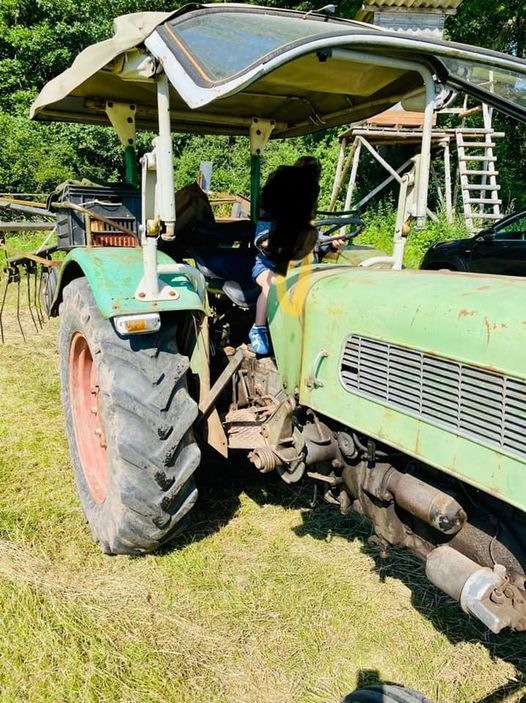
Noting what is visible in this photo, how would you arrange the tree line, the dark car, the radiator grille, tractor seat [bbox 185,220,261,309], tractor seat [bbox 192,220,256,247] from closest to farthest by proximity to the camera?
the radiator grille < tractor seat [bbox 185,220,261,309] < tractor seat [bbox 192,220,256,247] < the dark car < the tree line

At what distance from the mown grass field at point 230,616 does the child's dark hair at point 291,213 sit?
1.27 m

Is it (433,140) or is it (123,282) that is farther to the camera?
(433,140)

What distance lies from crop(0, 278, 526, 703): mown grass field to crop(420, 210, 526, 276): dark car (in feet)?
13.5

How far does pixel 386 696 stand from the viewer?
175 cm

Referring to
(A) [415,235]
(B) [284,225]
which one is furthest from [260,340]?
(A) [415,235]

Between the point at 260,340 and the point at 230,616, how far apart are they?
3.76ft

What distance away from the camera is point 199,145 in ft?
49.5

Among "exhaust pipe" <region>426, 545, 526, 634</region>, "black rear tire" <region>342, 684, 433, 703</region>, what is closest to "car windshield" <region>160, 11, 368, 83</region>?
"exhaust pipe" <region>426, 545, 526, 634</region>

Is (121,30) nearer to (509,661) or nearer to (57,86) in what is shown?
(57,86)

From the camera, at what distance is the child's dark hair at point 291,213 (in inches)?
106

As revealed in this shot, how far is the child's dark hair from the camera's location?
270 cm

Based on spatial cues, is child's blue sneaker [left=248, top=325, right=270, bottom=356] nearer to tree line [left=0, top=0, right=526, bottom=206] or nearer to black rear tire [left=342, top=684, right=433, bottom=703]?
black rear tire [left=342, top=684, right=433, bottom=703]

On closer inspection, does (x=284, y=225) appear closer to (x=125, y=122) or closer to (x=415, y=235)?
(x=125, y=122)

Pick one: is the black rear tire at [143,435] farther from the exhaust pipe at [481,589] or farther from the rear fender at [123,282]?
the exhaust pipe at [481,589]
